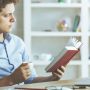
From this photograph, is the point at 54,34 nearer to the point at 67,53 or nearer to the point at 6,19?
the point at 6,19

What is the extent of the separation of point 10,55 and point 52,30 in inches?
71.7

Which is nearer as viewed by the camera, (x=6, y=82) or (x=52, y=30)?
(x=6, y=82)

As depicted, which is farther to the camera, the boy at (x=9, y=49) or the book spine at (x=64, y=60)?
the boy at (x=9, y=49)

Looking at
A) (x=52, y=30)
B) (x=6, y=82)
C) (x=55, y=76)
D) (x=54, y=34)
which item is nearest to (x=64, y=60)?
(x=55, y=76)

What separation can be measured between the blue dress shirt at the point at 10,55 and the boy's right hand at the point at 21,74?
8.4 inches

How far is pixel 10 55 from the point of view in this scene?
226cm

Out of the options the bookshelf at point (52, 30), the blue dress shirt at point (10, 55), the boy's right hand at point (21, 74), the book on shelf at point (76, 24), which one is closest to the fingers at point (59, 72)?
the blue dress shirt at point (10, 55)

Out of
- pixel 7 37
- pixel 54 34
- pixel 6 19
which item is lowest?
pixel 54 34

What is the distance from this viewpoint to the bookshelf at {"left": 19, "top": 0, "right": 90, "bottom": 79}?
3.88 meters

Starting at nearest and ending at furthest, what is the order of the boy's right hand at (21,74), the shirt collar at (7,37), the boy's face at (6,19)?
the boy's right hand at (21,74), the boy's face at (6,19), the shirt collar at (7,37)

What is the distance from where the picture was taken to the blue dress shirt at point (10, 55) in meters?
2.20

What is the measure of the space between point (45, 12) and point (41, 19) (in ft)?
0.35

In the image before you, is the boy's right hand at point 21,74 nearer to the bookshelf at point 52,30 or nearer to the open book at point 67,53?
the open book at point 67,53

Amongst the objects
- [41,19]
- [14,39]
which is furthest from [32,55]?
[14,39]
